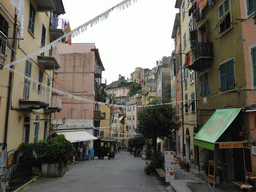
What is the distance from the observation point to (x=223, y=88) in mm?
11008

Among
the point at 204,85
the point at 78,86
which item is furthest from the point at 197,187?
the point at 78,86

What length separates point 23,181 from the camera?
33.7 feet

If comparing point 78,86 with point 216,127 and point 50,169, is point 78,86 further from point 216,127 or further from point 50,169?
point 216,127

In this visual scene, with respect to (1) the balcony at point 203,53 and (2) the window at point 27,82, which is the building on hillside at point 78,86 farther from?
(1) the balcony at point 203,53

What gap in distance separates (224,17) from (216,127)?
5641mm

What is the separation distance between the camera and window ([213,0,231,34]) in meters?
10.7

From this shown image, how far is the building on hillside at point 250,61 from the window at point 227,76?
3.76ft

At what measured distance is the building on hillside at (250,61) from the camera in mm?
8438

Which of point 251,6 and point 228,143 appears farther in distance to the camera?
point 251,6

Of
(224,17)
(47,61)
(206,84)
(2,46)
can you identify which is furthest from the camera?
(47,61)

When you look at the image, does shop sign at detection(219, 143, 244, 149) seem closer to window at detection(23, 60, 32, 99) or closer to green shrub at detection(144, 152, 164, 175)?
green shrub at detection(144, 152, 164, 175)

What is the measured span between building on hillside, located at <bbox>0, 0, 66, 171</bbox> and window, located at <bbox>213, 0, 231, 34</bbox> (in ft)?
30.9

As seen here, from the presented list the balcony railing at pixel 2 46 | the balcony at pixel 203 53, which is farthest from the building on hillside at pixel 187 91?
the balcony railing at pixel 2 46

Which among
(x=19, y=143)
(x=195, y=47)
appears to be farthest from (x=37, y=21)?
(x=195, y=47)
